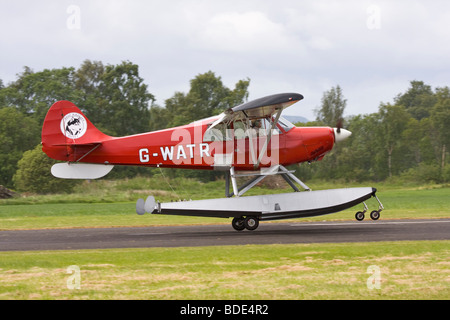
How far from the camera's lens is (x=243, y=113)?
16.6 meters

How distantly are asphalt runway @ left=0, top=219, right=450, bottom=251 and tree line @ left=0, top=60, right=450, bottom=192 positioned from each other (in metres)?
21.9

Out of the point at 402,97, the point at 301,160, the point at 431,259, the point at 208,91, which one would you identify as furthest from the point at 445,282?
the point at 402,97

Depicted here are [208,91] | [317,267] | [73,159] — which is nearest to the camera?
[317,267]

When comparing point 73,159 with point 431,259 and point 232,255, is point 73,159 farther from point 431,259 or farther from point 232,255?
point 431,259

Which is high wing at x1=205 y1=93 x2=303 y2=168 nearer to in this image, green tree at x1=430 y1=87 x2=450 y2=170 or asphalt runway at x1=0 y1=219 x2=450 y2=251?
asphalt runway at x1=0 y1=219 x2=450 y2=251

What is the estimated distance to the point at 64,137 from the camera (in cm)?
1722

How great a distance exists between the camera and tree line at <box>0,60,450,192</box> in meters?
45.8

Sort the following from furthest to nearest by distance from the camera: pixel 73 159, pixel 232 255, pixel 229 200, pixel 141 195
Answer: pixel 141 195, pixel 73 159, pixel 229 200, pixel 232 255

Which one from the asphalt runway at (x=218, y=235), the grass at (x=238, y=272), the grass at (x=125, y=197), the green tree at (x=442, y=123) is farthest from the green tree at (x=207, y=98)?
the grass at (x=238, y=272)

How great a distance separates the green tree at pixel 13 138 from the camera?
53875mm

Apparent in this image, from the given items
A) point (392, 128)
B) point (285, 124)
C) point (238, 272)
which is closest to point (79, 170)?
point (285, 124)
